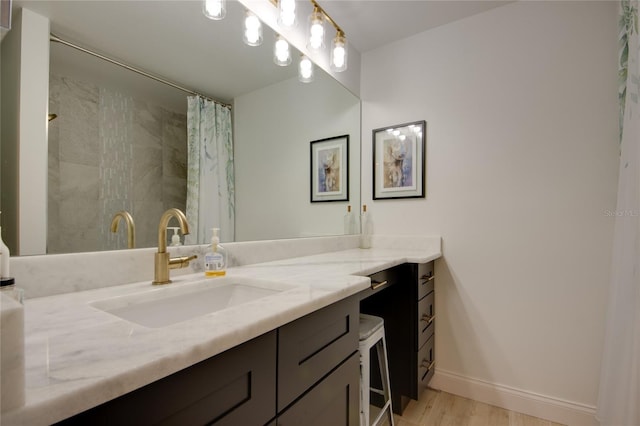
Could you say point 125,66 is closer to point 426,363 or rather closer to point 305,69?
point 305,69

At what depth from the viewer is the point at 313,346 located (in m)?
0.79

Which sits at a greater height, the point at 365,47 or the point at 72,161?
the point at 365,47

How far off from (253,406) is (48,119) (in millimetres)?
945

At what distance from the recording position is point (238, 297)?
106cm

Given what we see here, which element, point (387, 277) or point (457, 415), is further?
point (457, 415)

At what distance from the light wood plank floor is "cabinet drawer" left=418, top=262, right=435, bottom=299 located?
25.4 inches

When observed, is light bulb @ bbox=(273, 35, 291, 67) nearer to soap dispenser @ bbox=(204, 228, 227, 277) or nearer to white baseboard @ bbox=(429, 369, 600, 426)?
soap dispenser @ bbox=(204, 228, 227, 277)

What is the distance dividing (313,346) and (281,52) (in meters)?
1.50

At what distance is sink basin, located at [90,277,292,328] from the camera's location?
31.5 inches

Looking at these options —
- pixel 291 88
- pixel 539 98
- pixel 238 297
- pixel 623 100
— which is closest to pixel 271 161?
pixel 291 88

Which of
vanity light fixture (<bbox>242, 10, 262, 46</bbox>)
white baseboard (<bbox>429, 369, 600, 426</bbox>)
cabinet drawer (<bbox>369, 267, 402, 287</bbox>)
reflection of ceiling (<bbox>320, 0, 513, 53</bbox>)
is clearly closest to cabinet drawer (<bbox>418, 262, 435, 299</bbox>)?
cabinet drawer (<bbox>369, 267, 402, 287</bbox>)

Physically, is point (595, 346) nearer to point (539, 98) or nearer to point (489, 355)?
point (489, 355)

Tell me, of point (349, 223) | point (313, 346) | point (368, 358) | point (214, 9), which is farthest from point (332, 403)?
point (214, 9)

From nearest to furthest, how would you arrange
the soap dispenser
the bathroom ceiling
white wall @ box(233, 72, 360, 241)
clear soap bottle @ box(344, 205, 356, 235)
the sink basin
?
the sink basin → the bathroom ceiling → the soap dispenser → white wall @ box(233, 72, 360, 241) → clear soap bottle @ box(344, 205, 356, 235)
